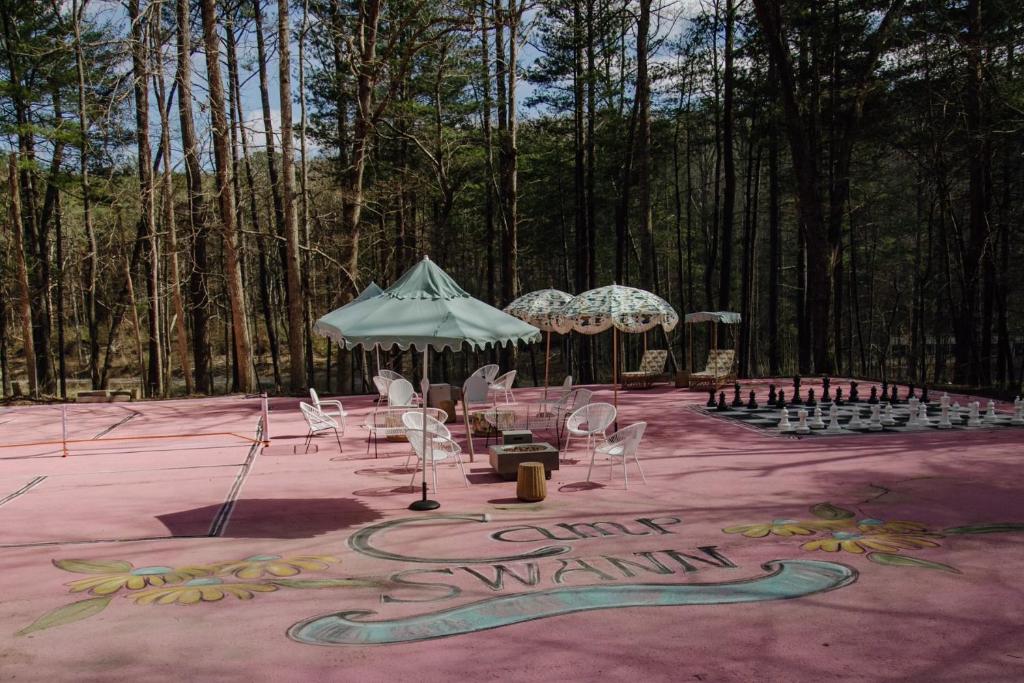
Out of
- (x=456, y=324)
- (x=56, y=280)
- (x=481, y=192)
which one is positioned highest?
(x=481, y=192)

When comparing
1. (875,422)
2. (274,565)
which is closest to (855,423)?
(875,422)

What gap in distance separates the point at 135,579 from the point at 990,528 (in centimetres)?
656

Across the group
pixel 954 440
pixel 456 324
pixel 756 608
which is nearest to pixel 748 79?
pixel 954 440

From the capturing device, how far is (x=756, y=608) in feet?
13.5

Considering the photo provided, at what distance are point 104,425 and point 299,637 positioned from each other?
1076cm

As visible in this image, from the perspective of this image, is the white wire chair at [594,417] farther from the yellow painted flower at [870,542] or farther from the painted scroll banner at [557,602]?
the painted scroll banner at [557,602]

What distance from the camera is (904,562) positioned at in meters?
4.88

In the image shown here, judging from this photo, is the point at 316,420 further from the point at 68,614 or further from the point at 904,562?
the point at 904,562

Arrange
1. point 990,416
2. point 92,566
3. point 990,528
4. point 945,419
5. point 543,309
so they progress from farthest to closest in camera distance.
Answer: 1. point 543,309
2. point 990,416
3. point 945,419
4. point 990,528
5. point 92,566

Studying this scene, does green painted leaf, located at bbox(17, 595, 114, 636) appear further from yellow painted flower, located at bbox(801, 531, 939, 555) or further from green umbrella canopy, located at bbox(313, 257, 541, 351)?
yellow painted flower, located at bbox(801, 531, 939, 555)

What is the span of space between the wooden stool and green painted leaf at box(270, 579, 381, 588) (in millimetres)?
2393

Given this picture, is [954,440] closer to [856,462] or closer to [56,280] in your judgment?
[856,462]

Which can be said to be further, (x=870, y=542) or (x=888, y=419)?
(x=888, y=419)

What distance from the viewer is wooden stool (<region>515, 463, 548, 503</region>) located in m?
6.81
